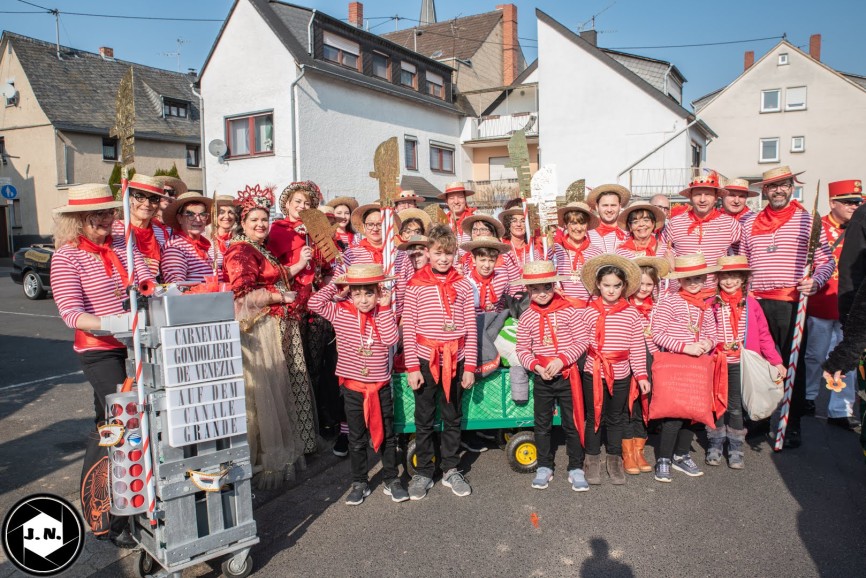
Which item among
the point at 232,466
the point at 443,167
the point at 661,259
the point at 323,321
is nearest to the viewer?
the point at 232,466

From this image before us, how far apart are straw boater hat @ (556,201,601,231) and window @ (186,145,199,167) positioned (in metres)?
27.6

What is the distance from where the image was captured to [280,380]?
4848mm

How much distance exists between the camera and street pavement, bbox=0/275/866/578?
11.8 ft

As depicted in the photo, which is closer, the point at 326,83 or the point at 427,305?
the point at 427,305

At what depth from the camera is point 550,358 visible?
4.72 meters

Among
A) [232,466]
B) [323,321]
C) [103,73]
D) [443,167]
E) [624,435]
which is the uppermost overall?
[103,73]

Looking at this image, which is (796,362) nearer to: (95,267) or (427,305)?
(427,305)

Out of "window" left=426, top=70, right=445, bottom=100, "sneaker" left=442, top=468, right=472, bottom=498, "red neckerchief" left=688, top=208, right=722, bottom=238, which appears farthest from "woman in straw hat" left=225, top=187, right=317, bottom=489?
"window" left=426, top=70, right=445, bottom=100

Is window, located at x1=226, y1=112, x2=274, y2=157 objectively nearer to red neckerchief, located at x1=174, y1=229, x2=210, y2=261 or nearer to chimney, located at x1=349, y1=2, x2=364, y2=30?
chimney, located at x1=349, y1=2, x2=364, y2=30

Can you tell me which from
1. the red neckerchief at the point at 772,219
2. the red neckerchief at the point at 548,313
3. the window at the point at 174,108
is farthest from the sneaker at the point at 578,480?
the window at the point at 174,108

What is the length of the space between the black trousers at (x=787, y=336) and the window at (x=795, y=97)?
36528mm

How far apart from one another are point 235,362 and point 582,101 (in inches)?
951

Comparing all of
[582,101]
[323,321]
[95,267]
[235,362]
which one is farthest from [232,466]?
[582,101]

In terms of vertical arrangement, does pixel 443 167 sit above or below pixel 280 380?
above
